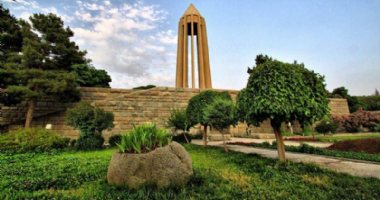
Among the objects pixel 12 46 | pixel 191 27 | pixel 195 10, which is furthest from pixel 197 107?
pixel 195 10

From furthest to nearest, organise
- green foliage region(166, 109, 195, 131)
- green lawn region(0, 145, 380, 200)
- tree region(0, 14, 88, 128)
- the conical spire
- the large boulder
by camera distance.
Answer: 1. the conical spire
2. tree region(0, 14, 88, 128)
3. green foliage region(166, 109, 195, 131)
4. the large boulder
5. green lawn region(0, 145, 380, 200)

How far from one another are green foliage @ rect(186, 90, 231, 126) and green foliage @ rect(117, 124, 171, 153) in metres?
4.82

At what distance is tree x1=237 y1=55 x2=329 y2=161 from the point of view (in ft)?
15.1

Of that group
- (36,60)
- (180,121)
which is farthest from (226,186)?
(36,60)

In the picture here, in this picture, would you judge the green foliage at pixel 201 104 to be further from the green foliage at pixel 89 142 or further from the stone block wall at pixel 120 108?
the stone block wall at pixel 120 108

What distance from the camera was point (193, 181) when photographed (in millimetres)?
3793

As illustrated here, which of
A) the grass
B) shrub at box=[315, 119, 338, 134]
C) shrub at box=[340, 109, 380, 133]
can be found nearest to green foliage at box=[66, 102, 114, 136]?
the grass

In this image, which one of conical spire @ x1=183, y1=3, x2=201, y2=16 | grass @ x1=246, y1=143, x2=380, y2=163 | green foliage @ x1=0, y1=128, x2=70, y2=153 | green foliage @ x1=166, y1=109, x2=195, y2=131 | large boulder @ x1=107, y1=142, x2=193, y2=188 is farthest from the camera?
conical spire @ x1=183, y1=3, x2=201, y2=16

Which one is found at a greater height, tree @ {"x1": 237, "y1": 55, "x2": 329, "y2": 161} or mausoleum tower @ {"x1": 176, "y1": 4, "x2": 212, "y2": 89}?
mausoleum tower @ {"x1": 176, "y1": 4, "x2": 212, "y2": 89}

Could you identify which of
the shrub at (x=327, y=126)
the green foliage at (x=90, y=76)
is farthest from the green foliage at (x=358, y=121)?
the green foliage at (x=90, y=76)

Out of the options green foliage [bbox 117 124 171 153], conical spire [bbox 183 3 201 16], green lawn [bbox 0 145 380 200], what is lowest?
green lawn [bbox 0 145 380 200]

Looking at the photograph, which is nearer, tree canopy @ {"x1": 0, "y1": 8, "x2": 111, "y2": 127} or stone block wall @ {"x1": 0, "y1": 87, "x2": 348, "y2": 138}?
tree canopy @ {"x1": 0, "y1": 8, "x2": 111, "y2": 127}

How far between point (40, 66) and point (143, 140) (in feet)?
44.8

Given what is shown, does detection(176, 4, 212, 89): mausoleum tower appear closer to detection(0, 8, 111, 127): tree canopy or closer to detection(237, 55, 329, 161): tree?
detection(0, 8, 111, 127): tree canopy
